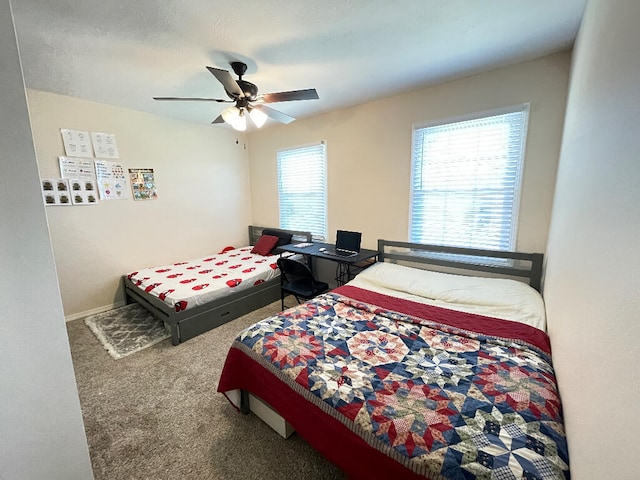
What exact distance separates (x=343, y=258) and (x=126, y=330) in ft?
8.28

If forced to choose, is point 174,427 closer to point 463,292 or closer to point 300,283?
point 300,283

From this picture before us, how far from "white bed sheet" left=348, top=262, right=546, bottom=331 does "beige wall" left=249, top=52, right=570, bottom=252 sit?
21.3 inches

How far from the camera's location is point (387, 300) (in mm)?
2107

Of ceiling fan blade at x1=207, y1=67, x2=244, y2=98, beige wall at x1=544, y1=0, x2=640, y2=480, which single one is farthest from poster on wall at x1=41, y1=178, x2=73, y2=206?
beige wall at x1=544, y1=0, x2=640, y2=480

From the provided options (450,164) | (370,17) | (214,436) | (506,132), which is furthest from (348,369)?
(506,132)

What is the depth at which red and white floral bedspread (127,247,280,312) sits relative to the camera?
2.64 metres

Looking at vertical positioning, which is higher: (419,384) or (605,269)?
(605,269)

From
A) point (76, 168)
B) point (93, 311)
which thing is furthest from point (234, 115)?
point (93, 311)

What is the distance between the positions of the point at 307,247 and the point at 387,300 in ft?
5.23

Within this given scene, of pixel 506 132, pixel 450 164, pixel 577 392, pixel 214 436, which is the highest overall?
pixel 506 132

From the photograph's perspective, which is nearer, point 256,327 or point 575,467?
point 575,467

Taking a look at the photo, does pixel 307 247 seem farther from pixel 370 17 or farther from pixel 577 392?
pixel 577 392

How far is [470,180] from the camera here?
2520 millimetres

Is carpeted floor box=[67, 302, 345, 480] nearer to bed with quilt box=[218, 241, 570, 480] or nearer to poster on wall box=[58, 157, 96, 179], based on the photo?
bed with quilt box=[218, 241, 570, 480]
